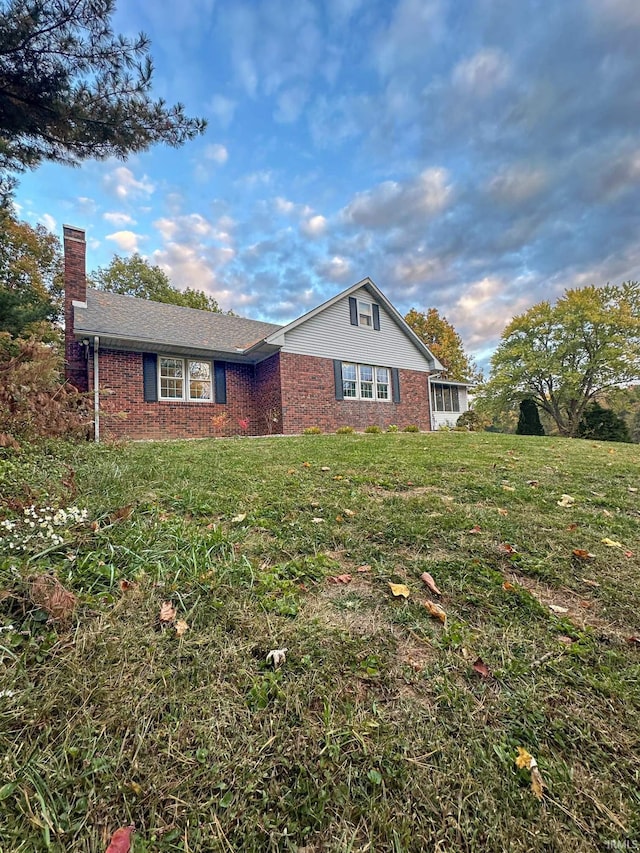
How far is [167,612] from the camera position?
1562 millimetres

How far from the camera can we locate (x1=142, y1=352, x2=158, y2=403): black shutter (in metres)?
9.86

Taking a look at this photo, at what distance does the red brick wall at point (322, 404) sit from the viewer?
11180 mm

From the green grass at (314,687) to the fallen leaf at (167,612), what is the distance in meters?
0.05

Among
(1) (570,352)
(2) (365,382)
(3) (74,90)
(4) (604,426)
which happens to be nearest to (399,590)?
(3) (74,90)

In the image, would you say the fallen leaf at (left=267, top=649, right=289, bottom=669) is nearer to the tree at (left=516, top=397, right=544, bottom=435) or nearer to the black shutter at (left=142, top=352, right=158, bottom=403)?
the black shutter at (left=142, top=352, right=158, bottom=403)

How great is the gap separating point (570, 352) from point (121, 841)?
25.6m

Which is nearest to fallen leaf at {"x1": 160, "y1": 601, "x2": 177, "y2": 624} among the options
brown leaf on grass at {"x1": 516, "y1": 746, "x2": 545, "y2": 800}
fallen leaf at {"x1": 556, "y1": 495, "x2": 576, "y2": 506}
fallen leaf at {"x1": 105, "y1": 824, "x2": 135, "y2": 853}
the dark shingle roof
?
fallen leaf at {"x1": 105, "y1": 824, "x2": 135, "y2": 853}

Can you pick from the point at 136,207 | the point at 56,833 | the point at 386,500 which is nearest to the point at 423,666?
the point at 56,833

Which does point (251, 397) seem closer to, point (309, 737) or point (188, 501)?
point (188, 501)

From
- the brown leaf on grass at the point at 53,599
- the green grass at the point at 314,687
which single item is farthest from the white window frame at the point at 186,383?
the brown leaf on grass at the point at 53,599

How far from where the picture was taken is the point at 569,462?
5.18 m

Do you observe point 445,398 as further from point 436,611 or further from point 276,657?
point 276,657

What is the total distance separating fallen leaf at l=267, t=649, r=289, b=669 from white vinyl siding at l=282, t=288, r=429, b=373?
33.9ft

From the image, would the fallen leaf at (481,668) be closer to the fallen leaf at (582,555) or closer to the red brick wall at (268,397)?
the fallen leaf at (582,555)
